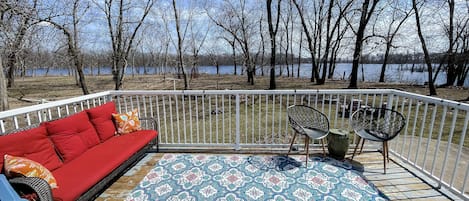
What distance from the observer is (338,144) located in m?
2.91

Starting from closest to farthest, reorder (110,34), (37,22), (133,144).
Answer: (133,144) < (37,22) < (110,34)

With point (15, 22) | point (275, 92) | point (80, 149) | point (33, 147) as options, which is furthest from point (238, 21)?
point (33, 147)

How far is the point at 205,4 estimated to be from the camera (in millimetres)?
12094

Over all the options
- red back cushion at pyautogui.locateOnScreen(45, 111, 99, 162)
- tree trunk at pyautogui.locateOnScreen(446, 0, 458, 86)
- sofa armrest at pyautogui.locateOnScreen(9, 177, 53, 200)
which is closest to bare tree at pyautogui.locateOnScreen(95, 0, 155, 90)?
red back cushion at pyautogui.locateOnScreen(45, 111, 99, 162)

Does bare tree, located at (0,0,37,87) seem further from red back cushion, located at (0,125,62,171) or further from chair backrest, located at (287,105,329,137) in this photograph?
chair backrest, located at (287,105,329,137)

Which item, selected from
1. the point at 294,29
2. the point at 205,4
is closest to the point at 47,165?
the point at 205,4

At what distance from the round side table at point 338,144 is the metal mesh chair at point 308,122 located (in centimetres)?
16

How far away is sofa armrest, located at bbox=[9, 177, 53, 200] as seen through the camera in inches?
57.0

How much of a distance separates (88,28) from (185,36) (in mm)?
5911

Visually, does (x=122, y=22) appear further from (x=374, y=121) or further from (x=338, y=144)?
(x=374, y=121)

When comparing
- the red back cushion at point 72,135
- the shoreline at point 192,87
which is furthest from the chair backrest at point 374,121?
the shoreline at point 192,87

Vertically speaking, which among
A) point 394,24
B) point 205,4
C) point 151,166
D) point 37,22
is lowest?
point 151,166

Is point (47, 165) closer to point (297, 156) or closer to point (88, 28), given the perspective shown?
point (297, 156)

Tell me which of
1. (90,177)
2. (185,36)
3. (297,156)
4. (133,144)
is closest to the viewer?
(90,177)
